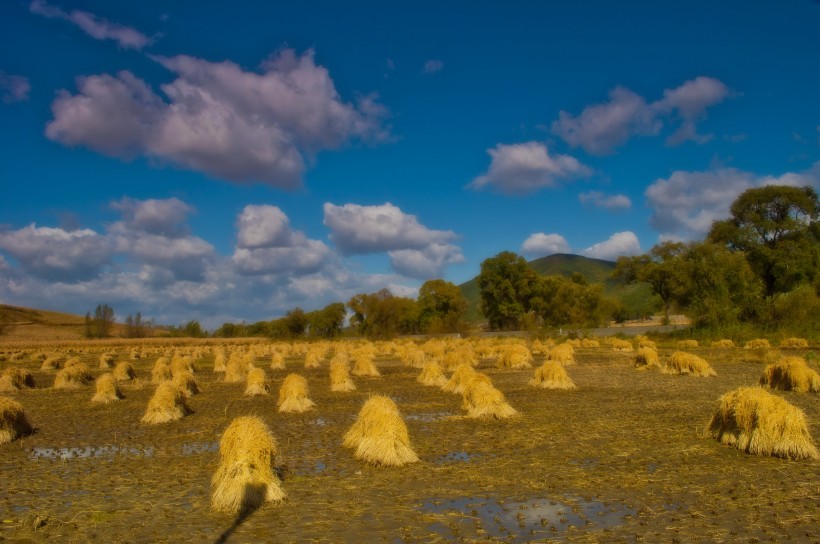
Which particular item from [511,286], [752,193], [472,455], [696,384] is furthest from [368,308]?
[472,455]

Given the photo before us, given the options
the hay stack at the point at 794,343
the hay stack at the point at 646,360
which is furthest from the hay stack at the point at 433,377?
the hay stack at the point at 794,343

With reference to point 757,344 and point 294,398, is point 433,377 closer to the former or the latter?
point 294,398

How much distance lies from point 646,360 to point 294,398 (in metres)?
19.6

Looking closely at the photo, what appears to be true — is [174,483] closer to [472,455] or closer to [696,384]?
[472,455]

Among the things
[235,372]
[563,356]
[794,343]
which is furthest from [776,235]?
[235,372]

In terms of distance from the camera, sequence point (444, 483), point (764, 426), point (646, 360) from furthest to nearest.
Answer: point (646, 360)
point (764, 426)
point (444, 483)

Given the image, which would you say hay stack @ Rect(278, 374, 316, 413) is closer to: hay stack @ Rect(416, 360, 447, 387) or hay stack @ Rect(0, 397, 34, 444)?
hay stack @ Rect(0, 397, 34, 444)

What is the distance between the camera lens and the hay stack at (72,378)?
2659cm

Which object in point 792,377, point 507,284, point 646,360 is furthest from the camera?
point 507,284

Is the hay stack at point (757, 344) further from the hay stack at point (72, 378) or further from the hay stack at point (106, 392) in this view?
the hay stack at point (72, 378)

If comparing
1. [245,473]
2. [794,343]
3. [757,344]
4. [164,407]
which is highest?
[794,343]

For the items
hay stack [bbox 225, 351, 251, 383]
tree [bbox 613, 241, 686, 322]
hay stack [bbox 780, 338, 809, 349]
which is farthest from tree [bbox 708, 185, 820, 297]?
hay stack [bbox 225, 351, 251, 383]

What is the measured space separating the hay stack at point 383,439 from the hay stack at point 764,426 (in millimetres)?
6464

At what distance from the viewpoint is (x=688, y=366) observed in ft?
84.2
